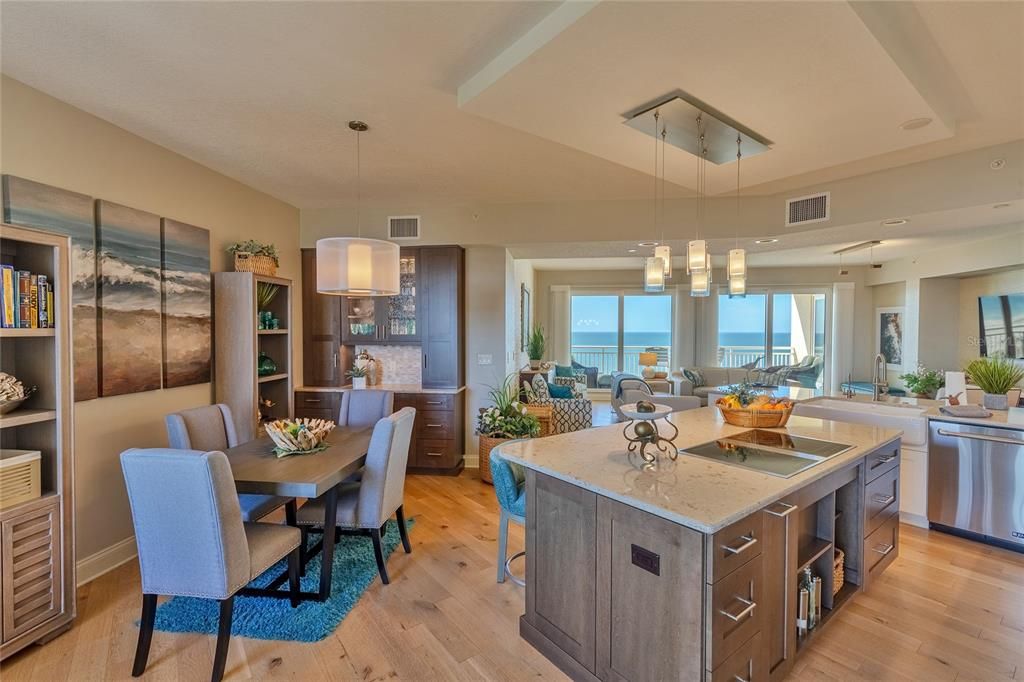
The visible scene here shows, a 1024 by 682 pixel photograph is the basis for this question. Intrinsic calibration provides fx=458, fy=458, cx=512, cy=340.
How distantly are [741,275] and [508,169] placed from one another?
1.92 meters

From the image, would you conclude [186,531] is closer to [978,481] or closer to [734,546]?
[734,546]

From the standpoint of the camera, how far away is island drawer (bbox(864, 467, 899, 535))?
236cm

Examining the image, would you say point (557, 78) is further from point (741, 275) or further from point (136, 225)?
point (136, 225)

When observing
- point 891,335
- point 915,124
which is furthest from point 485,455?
point 891,335

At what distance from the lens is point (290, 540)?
2.27 m

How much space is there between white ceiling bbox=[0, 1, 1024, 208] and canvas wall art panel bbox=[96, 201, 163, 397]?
620mm

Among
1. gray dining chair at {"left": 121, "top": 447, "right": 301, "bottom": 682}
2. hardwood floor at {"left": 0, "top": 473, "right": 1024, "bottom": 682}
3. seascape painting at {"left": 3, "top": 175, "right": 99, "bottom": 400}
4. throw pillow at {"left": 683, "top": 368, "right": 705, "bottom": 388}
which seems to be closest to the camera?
gray dining chair at {"left": 121, "top": 447, "right": 301, "bottom": 682}

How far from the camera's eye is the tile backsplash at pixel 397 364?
16.5ft

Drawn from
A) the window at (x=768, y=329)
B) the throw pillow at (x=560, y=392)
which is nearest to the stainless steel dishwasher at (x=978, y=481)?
the throw pillow at (x=560, y=392)

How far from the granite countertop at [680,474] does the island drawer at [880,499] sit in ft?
0.71

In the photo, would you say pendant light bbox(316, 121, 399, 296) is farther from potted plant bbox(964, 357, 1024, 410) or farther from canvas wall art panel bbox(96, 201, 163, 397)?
potted plant bbox(964, 357, 1024, 410)

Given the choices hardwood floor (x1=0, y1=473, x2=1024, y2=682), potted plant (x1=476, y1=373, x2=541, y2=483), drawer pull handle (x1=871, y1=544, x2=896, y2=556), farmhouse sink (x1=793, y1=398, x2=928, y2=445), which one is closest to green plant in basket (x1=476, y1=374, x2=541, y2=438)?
potted plant (x1=476, y1=373, x2=541, y2=483)

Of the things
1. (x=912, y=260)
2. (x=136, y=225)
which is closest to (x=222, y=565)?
(x=136, y=225)

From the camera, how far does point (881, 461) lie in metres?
2.47
